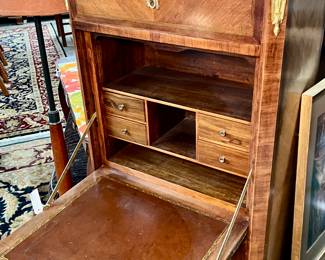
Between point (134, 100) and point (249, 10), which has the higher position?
point (249, 10)

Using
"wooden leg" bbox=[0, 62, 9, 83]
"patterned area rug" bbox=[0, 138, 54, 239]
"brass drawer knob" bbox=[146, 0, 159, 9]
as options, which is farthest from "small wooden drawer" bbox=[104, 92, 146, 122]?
"wooden leg" bbox=[0, 62, 9, 83]

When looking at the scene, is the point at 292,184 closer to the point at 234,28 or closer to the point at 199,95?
the point at 199,95

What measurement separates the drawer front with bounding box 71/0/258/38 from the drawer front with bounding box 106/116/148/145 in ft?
0.95

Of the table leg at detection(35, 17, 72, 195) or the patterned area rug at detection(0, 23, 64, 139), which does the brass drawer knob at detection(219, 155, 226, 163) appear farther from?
the patterned area rug at detection(0, 23, 64, 139)

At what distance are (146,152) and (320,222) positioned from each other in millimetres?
520

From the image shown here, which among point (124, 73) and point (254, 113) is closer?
point (254, 113)

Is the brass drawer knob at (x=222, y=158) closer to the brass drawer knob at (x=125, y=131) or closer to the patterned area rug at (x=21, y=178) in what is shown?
the brass drawer knob at (x=125, y=131)

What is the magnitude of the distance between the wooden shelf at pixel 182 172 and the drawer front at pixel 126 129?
74mm

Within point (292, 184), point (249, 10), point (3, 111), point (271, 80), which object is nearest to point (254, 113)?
point (271, 80)

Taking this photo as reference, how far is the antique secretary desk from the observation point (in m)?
0.79

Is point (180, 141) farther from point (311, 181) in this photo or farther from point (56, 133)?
point (56, 133)

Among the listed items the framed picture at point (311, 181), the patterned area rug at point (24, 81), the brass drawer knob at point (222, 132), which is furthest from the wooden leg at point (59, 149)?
the patterned area rug at point (24, 81)

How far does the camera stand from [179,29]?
0.83m

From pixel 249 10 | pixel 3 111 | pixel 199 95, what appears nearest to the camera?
pixel 249 10
